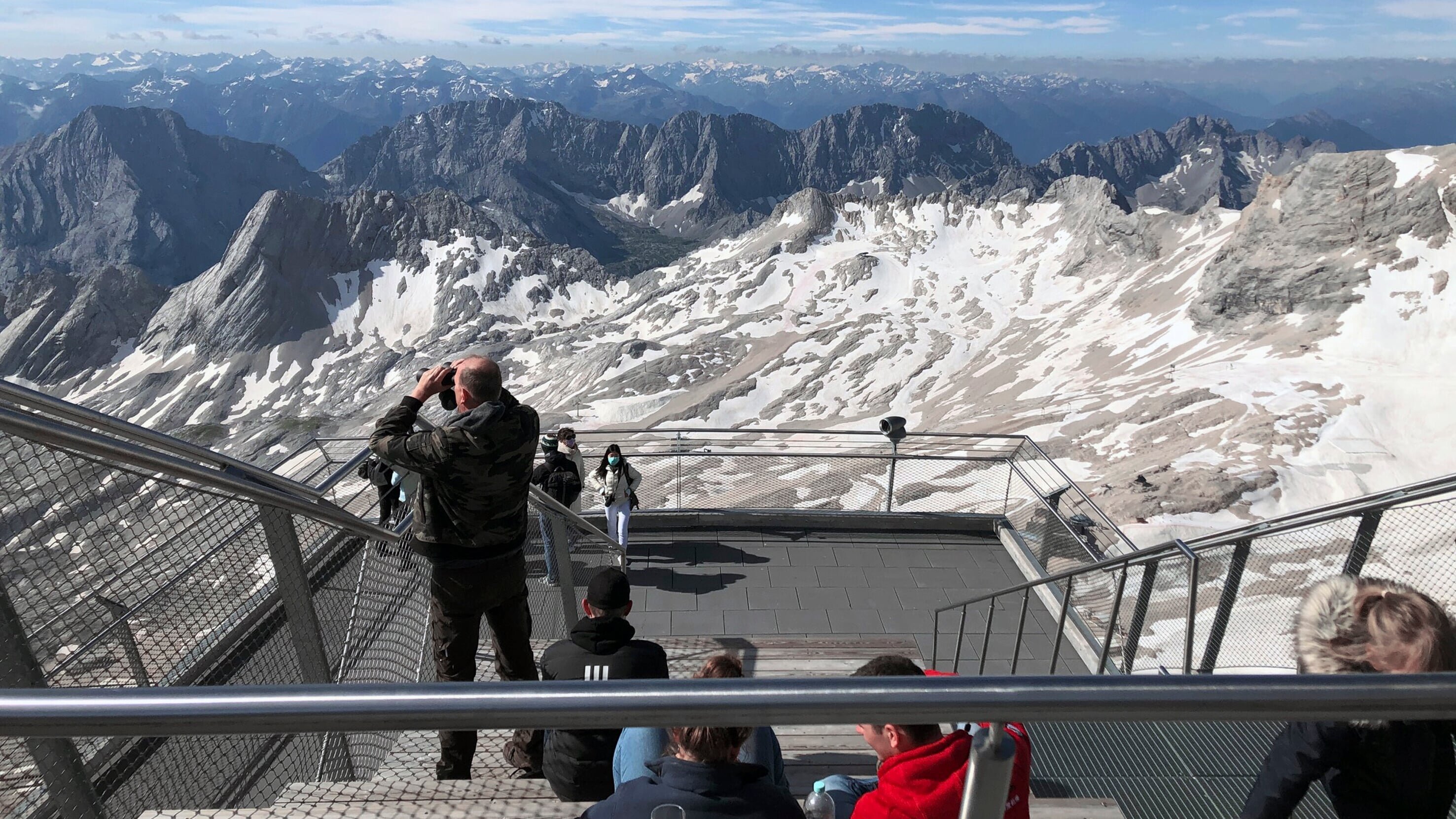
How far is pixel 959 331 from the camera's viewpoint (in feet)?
307

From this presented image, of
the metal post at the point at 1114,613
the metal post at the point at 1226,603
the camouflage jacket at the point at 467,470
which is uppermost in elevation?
the camouflage jacket at the point at 467,470

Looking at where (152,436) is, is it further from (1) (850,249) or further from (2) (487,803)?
(1) (850,249)

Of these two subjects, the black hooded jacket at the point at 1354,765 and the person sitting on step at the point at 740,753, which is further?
the person sitting on step at the point at 740,753

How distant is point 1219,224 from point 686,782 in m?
107

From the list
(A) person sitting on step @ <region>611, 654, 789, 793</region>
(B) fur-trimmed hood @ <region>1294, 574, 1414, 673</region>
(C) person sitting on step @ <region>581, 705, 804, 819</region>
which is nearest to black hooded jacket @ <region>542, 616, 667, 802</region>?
(A) person sitting on step @ <region>611, 654, 789, 793</region>

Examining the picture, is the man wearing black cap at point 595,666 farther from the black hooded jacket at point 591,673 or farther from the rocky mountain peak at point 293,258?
the rocky mountain peak at point 293,258

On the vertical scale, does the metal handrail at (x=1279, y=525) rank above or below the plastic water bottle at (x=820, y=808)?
below

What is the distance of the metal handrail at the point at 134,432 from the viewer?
8.66ft

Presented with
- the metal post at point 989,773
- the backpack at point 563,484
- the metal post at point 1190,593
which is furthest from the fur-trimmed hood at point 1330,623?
the backpack at point 563,484

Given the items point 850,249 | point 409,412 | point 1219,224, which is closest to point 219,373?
point 850,249

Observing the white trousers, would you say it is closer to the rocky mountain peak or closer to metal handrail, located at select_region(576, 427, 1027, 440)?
metal handrail, located at select_region(576, 427, 1027, 440)

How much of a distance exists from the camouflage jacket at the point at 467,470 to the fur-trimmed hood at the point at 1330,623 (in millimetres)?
3111

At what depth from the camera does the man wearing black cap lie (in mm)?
3467

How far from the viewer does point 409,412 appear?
4184 mm
